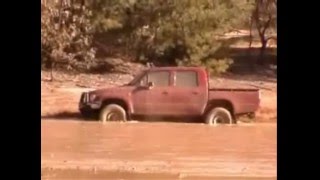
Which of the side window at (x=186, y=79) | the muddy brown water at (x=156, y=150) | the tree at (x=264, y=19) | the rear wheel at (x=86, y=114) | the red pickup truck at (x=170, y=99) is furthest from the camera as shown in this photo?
the rear wheel at (x=86, y=114)

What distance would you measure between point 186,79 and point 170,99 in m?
0.27

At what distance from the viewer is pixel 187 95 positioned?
342 inches

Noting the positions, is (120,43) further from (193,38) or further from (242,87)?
(242,87)

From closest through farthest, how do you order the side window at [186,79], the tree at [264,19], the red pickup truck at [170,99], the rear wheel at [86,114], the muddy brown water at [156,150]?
the muddy brown water at [156,150], the tree at [264,19], the side window at [186,79], the red pickup truck at [170,99], the rear wheel at [86,114]

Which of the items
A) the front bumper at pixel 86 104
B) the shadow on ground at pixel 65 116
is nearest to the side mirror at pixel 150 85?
the front bumper at pixel 86 104

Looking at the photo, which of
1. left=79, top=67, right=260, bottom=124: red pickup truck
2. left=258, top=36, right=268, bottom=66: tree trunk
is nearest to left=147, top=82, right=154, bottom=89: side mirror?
left=79, top=67, right=260, bottom=124: red pickup truck

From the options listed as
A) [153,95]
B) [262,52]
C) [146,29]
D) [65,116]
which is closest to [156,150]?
[153,95]

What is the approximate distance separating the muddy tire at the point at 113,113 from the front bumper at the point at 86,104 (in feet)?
0.34

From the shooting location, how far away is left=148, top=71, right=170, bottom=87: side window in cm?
861

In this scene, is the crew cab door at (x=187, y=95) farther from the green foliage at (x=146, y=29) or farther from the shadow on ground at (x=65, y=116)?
the shadow on ground at (x=65, y=116)

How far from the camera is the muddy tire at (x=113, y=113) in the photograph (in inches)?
345

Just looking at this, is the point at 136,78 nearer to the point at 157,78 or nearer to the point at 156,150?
the point at 157,78
